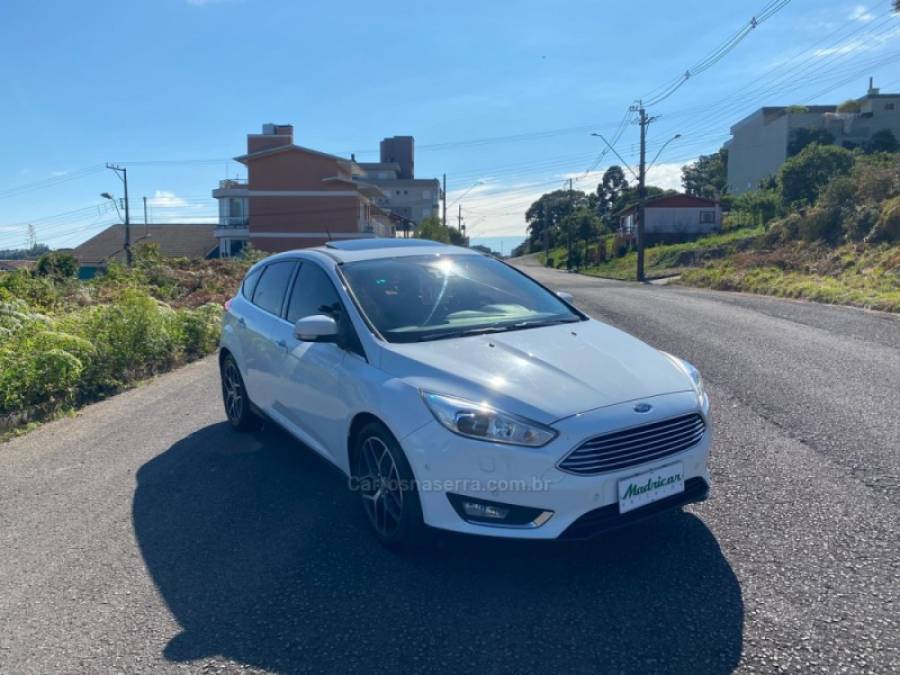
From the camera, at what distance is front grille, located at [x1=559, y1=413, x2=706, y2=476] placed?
126 inches

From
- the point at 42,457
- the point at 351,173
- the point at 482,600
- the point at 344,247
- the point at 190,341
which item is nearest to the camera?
the point at 482,600

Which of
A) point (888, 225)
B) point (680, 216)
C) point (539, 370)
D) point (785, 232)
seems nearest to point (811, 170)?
point (785, 232)

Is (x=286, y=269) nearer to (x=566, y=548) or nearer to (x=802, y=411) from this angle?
(x=566, y=548)

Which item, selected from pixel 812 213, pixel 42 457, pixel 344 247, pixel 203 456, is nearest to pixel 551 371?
pixel 344 247

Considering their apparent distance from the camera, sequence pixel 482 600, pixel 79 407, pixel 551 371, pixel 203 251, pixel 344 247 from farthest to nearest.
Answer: pixel 203 251 → pixel 79 407 → pixel 344 247 → pixel 551 371 → pixel 482 600

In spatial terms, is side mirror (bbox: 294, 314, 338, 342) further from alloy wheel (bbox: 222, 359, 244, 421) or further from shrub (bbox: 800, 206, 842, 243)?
shrub (bbox: 800, 206, 842, 243)

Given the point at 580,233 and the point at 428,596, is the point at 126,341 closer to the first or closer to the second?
the point at 428,596

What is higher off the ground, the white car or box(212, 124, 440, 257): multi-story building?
box(212, 124, 440, 257): multi-story building

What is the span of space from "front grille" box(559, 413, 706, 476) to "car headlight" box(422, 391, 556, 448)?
17 centimetres

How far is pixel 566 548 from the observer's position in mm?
3777

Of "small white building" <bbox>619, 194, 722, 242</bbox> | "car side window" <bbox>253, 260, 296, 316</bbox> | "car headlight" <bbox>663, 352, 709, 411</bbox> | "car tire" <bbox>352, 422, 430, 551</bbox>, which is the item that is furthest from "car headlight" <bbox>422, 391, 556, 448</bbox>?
"small white building" <bbox>619, 194, 722, 242</bbox>

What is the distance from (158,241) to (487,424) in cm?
7217

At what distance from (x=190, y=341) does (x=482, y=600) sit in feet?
28.7

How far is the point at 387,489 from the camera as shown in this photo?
3742 millimetres
